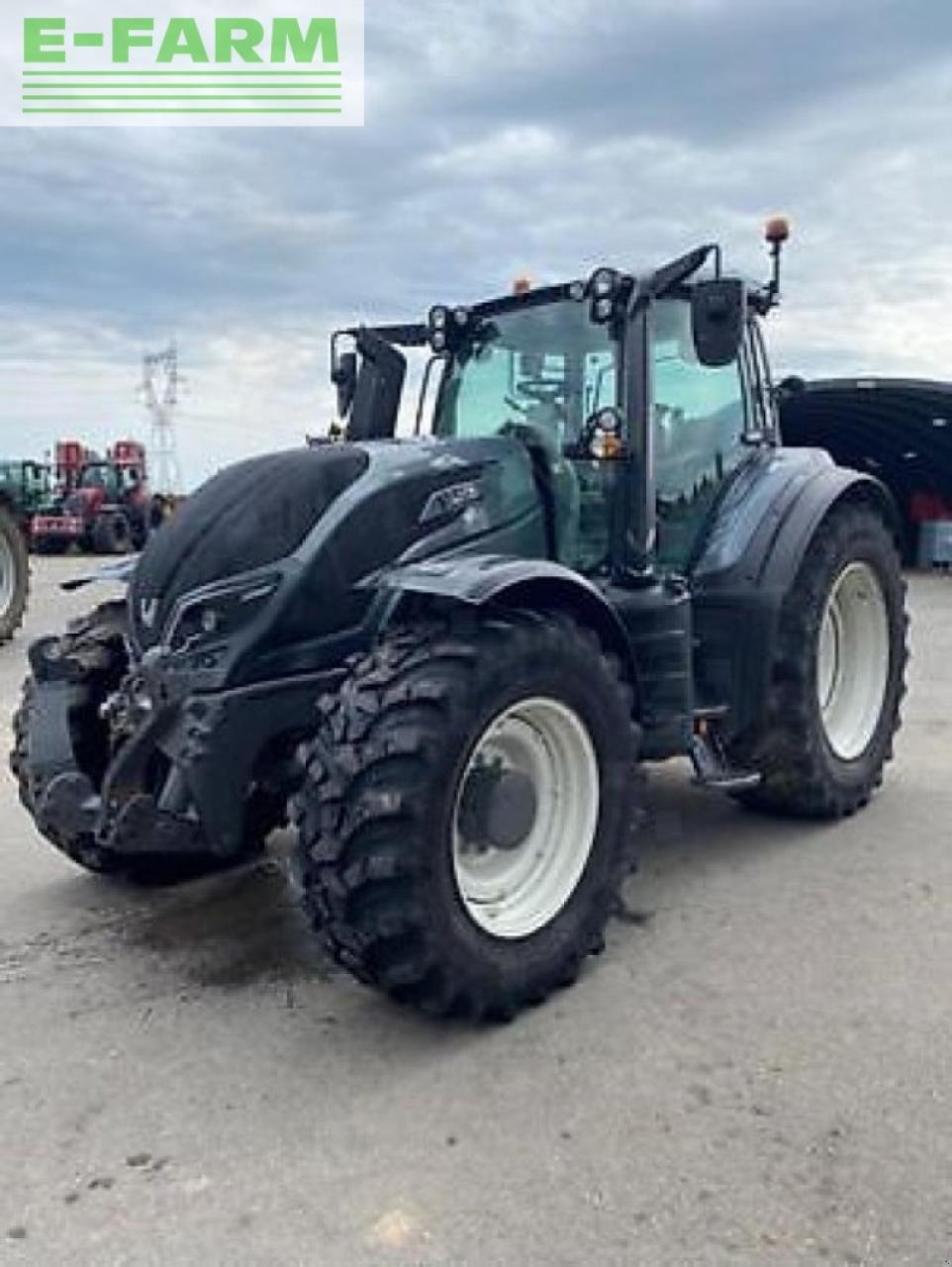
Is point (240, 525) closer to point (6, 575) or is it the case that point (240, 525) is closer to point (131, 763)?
point (131, 763)

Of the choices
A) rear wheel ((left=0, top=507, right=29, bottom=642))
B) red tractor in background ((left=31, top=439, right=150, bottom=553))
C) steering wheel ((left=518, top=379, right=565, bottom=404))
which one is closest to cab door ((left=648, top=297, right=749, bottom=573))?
steering wheel ((left=518, top=379, right=565, bottom=404))

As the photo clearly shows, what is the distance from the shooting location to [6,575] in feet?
38.5

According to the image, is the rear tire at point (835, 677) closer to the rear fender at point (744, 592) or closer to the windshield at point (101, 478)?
the rear fender at point (744, 592)

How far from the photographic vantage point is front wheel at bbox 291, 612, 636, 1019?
3178mm

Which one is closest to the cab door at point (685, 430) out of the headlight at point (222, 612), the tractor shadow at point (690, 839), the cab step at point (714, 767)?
the cab step at point (714, 767)

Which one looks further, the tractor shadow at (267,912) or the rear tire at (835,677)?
the rear tire at (835,677)

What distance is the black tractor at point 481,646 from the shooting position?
329 cm

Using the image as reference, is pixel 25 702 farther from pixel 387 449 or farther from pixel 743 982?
pixel 743 982

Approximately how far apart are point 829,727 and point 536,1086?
2.97 m

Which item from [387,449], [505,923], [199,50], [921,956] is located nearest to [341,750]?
[505,923]

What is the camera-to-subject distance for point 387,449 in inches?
163

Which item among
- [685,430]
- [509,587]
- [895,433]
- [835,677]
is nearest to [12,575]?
[835,677]

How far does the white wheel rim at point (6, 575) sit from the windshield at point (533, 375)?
25.0 feet

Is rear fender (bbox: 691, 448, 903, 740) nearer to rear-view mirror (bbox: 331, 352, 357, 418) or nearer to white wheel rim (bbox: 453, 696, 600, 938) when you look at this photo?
white wheel rim (bbox: 453, 696, 600, 938)
